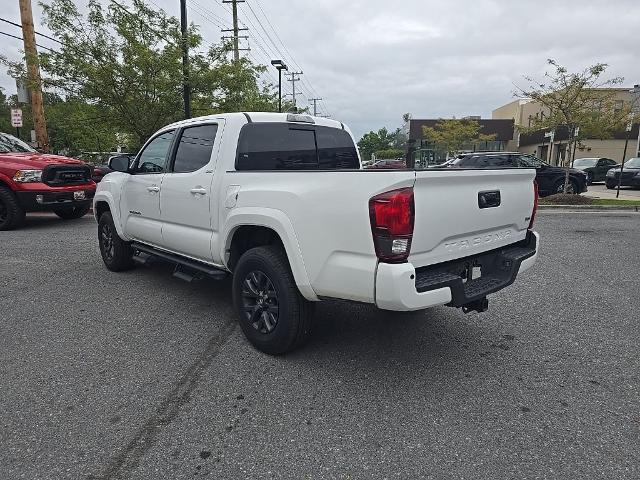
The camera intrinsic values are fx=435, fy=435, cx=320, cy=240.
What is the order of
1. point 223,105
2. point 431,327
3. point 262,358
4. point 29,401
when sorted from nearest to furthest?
point 29,401 < point 262,358 < point 431,327 < point 223,105

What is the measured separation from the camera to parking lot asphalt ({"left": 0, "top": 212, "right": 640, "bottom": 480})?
230cm

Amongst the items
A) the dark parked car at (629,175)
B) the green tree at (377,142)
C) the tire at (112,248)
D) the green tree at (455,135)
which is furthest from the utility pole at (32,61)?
the green tree at (377,142)

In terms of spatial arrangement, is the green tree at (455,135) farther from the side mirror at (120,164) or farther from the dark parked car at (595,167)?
the side mirror at (120,164)

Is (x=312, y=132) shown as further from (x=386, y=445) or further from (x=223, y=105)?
(x=223, y=105)

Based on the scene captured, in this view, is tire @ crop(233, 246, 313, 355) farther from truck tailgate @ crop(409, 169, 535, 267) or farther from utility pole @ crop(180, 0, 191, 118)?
utility pole @ crop(180, 0, 191, 118)

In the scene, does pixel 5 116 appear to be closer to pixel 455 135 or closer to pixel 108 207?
pixel 455 135

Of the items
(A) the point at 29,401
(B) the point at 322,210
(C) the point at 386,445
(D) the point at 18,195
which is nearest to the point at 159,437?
(A) the point at 29,401

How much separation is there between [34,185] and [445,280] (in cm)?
922

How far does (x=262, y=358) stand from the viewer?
3451 mm

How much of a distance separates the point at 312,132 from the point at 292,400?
8.66 ft

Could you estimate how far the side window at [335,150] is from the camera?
4.47m

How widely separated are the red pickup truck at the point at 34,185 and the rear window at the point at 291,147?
7138 mm

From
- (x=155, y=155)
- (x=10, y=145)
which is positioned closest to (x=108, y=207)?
(x=155, y=155)

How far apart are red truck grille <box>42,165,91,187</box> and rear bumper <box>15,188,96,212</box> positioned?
23cm
